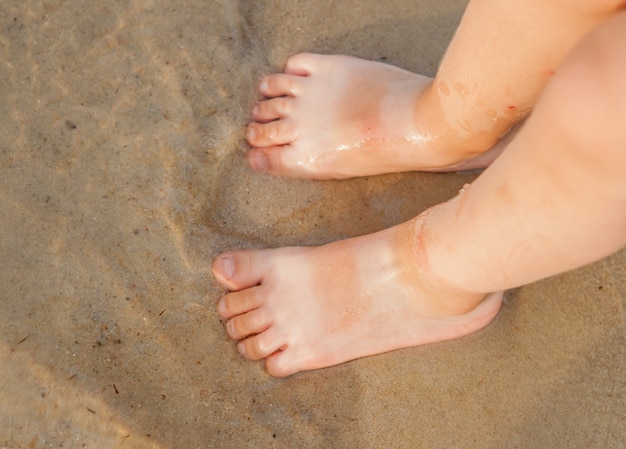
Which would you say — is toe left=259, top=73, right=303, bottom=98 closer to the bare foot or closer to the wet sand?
the wet sand

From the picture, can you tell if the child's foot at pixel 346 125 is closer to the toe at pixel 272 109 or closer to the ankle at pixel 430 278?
the toe at pixel 272 109

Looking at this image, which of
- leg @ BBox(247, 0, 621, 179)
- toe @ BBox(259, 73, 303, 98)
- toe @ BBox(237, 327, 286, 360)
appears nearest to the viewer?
leg @ BBox(247, 0, 621, 179)

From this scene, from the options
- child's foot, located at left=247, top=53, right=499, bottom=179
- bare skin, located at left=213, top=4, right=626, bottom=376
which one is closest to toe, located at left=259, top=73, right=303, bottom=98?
child's foot, located at left=247, top=53, right=499, bottom=179

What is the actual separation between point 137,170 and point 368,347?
65 centimetres

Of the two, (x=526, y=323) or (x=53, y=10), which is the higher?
(x=53, y=10)

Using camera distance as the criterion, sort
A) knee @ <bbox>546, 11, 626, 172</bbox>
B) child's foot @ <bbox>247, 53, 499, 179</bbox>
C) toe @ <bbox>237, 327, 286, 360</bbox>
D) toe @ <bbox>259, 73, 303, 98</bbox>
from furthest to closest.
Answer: toe @ <bbox>259, 73, 303, 98</bbox>, child's foot @ <bbox>247, 53, 499, 179</bbox>, toe @ <bbox>237, 327, 286, 360</bbox>, knee @ <bbox>546, 11, 626, 172</bbox>

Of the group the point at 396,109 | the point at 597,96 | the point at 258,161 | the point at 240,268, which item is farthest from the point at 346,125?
the point at 597,96

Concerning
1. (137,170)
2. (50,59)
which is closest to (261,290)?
(137,170)

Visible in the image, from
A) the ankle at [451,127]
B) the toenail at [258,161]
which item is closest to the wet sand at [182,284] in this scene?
the toenail at [258,161]

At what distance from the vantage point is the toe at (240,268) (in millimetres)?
1462

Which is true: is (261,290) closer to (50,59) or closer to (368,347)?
(368,347)

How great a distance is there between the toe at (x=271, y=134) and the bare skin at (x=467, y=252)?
28cm

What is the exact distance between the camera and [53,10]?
1.59 m

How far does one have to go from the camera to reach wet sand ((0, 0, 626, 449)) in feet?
4.38
